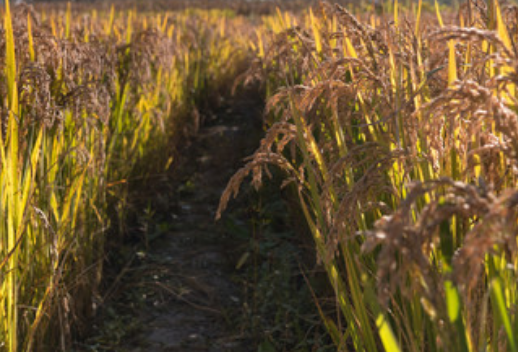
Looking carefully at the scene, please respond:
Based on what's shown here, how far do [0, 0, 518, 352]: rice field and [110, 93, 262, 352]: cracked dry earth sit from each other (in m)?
0.31

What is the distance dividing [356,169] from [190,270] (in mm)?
1573

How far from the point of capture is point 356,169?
1.92 meters

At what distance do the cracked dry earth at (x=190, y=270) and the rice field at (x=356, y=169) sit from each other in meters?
0.31

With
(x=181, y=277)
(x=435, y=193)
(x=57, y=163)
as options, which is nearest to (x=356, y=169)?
(x=435, y=193)

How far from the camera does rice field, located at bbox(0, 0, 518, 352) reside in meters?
0.85

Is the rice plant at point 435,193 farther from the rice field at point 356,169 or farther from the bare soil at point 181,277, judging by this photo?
the bare soil at point 181,277

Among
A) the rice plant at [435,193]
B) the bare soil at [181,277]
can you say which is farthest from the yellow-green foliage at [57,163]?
the rice plant at [435,193]

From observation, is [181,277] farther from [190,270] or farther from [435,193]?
[435,193]

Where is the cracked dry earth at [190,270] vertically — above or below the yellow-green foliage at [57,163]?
below

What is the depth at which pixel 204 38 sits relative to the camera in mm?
7156

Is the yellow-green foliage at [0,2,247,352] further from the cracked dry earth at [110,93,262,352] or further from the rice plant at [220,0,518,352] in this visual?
the rice plant at [220,0,518,352]

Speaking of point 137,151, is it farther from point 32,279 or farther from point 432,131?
point 432,131

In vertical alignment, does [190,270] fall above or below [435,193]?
below

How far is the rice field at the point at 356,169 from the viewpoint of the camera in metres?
0.85
